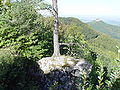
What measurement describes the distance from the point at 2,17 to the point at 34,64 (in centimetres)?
217

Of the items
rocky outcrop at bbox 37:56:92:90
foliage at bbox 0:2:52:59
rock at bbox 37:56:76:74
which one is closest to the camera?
rocky outcrop at bbox 37:56:92:90

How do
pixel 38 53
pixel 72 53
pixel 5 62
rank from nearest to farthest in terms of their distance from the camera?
pixel 5 62 → pixel 38 53 → pixel 72 53

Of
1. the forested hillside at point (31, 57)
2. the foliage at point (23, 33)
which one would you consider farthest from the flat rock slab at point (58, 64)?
the foliage at point (23, 33)

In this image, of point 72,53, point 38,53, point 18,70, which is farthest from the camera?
point 72,53

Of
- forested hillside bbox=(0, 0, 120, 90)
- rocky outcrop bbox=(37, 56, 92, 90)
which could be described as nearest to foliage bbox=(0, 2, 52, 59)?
forested hillside bbox=(0, 0, 120, 90)

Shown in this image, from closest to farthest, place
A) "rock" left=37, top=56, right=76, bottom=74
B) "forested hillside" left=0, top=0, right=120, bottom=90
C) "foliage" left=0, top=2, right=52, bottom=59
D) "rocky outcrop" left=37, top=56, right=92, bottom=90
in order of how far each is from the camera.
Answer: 1. "forested hillside" left=0, top=0, right=120, bottom=90
2. "rocky outcrop" left=37, top=56, right=92, bottom=90
3. "rock" left=37, top=56, right=76, bottom=74
4. "foliage" left=0, top=2, right=52, bottom=59

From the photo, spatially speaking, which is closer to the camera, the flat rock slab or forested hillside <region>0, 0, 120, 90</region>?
forested hillside <region>0, 0, 120, 90</region>

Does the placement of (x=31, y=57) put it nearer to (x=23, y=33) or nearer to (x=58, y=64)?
(x=58, y=64)

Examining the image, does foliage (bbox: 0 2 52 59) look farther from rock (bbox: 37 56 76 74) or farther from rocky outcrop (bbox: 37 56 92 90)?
rocky outcrop (bbox: 37 56 92 90)

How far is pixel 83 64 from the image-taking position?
6.58m

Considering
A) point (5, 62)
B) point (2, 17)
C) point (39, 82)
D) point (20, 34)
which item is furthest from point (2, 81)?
point (2, 17)

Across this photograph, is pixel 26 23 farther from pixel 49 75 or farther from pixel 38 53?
pixel 49 75

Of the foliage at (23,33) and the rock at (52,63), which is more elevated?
the foliage at (23,33)

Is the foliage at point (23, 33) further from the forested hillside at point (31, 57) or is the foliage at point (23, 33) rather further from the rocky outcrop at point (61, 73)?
the rocky outcrop at point (61, 73)
